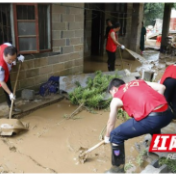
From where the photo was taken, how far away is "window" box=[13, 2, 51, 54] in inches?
182

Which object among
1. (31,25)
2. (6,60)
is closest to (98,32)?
(31,25)

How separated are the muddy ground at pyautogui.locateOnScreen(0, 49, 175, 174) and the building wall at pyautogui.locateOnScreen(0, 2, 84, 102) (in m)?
0.94

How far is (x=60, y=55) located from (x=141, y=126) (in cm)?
376

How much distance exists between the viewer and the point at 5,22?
4457mm

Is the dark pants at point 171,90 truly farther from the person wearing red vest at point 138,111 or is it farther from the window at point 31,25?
the window at point 31,25

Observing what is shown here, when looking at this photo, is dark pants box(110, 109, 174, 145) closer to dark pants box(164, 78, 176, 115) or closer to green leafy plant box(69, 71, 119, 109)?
dark pants box(164, 78, 176, 115)

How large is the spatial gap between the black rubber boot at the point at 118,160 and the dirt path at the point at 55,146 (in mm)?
216

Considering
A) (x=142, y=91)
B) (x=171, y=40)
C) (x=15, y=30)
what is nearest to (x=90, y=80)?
(x=15, y=30)

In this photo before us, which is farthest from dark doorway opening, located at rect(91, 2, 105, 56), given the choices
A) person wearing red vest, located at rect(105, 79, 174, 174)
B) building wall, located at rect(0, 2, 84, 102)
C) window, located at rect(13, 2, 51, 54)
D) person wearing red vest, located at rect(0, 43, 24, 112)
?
person wearing red vest, located at rect(105, 79, 174, 174)

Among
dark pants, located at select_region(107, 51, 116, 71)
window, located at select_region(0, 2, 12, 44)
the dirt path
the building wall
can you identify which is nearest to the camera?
the dirt path

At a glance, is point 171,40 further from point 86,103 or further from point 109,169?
point 109,169

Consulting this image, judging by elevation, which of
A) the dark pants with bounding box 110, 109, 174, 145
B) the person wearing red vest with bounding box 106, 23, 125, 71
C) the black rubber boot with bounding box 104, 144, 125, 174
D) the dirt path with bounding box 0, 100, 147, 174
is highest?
the person wearing red vest with bounding box 106, 23, 125, 71

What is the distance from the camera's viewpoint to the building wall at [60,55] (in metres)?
5.07

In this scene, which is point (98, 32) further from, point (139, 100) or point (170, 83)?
point (139, 100)
